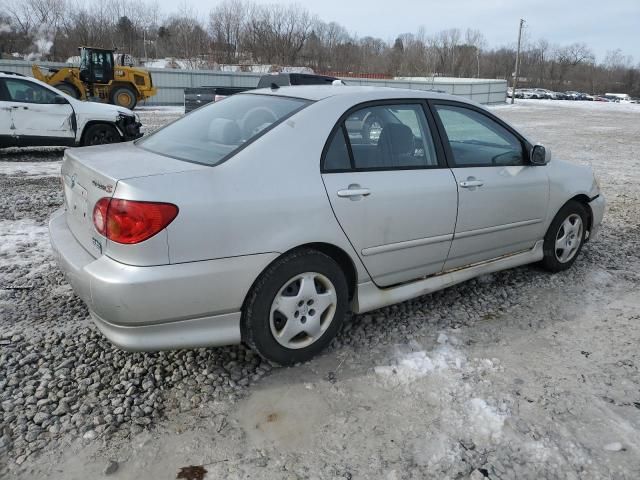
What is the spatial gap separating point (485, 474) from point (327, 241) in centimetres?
137

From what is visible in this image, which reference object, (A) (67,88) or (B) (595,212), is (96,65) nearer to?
(A) (67,88)

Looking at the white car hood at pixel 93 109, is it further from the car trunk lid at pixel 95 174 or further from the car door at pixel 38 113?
the car trunk lid at pixel 95 174

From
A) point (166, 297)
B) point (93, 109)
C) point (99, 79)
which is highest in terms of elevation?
point (99, 79)

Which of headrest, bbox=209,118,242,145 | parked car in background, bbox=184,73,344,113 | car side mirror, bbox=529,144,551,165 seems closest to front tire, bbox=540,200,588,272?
car side mirror, bbox=529,144,551,165

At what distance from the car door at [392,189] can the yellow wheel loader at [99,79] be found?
19.4 m

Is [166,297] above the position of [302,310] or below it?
above

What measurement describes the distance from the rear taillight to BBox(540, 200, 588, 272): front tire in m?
3.30

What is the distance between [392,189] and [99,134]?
878 cm

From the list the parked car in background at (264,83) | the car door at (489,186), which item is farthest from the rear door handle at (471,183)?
the parked car in background at (264,83)

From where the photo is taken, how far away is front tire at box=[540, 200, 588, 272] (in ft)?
14.6

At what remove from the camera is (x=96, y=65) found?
21.1m

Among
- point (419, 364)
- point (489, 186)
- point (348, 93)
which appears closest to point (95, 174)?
point (348, 93)

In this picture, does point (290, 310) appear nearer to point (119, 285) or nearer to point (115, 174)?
point (119, 285)

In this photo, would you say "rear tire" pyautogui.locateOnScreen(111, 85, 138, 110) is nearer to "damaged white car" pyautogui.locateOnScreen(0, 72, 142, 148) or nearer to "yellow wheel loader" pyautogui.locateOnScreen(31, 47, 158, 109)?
"yellow wheel loader" pyautogui.locateOnScreen(31, 47, 158, 109)
